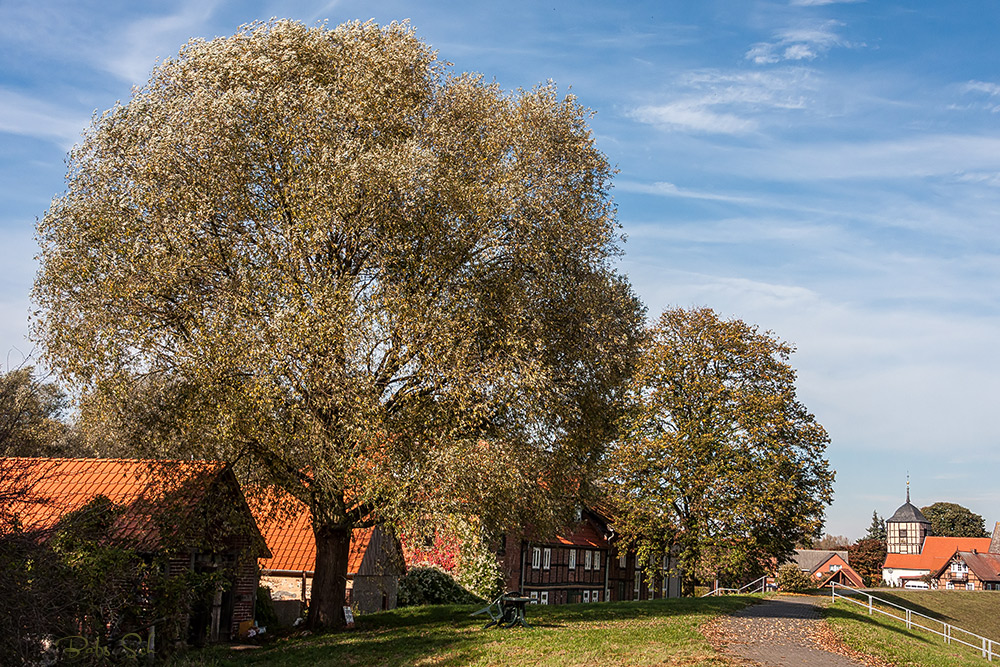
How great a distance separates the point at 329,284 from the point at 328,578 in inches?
315

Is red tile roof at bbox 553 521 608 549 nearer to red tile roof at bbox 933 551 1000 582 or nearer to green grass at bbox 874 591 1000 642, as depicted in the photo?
green grass at bbox 874 591 1000 642

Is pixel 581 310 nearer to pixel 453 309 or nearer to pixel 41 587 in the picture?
pixel 453 309

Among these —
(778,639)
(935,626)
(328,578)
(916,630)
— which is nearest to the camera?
(778,639)

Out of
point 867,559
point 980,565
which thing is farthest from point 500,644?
point 980,565

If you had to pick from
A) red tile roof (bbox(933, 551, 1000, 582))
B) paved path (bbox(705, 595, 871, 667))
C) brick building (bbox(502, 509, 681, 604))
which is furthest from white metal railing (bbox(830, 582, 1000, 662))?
red tile roof (bbox(933, 551, 1000, 582))

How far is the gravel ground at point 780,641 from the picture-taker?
1706 cm

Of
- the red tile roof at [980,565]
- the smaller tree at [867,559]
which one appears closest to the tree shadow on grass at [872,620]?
the smaller tree at [867,559]

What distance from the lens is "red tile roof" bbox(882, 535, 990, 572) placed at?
105m

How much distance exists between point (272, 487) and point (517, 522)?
5.93m

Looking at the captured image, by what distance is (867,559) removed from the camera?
99.9 m

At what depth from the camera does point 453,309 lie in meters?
18.5

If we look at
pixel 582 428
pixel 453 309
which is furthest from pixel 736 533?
pixel 453 309

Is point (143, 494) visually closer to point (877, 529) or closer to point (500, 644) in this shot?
point (500, 644)

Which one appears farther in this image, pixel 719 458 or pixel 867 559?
pixel 867 559
